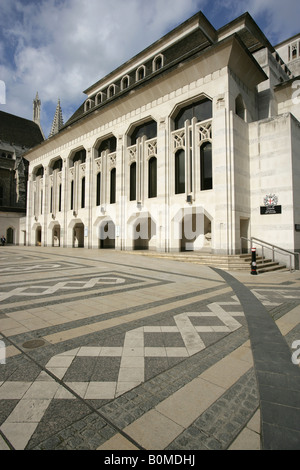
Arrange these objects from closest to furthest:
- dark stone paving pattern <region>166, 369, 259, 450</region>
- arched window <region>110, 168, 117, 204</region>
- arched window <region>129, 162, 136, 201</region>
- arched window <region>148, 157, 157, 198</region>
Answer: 1. dark stone paving pattern <region>166, 369, 259, 450</region>
2. arched window <region>148, 157, 157, 198</region>
3. arched window <region>129, 162, 136, 201</region>
4. arched window <region>110, 168, 117, 204</region>

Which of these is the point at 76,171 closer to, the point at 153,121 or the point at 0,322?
the point at 153,121

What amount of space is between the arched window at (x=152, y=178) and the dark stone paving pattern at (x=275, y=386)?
16990mm

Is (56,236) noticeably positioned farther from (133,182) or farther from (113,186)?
(133,182)

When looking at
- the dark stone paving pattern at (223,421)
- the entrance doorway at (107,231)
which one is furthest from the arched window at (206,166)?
the dark stone paving pattern at (223,421)

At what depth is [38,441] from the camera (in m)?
1.78

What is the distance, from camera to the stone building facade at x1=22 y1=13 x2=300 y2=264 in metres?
15.6

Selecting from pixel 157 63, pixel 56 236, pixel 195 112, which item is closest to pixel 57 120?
pixel 56 236

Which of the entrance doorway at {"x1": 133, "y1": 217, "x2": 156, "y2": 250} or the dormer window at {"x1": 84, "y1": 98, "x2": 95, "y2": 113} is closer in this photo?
the entrance doorway at {"x1": 133, "y1": 217, "x2": 156, "y2": 250}

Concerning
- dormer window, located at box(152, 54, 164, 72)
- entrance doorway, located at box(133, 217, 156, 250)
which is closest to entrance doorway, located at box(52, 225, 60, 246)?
entrance doorway, located at box(133, 217, 156, 250)

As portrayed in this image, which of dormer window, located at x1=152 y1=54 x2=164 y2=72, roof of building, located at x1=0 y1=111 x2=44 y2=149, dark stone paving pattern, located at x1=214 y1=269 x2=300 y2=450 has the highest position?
roof of building, located at x1=0 y1=111 x2=44 y2=149

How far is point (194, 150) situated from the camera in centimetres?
1748

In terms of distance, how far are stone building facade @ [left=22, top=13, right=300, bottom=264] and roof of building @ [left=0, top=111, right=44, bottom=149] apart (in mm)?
36087

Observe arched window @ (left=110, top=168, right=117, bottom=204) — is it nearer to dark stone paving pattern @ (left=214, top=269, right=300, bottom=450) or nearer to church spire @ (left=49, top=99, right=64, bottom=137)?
dark stone paving pattern @ (left=214, top=269, right=300, bottom=450)

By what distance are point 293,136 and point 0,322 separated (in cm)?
1828
